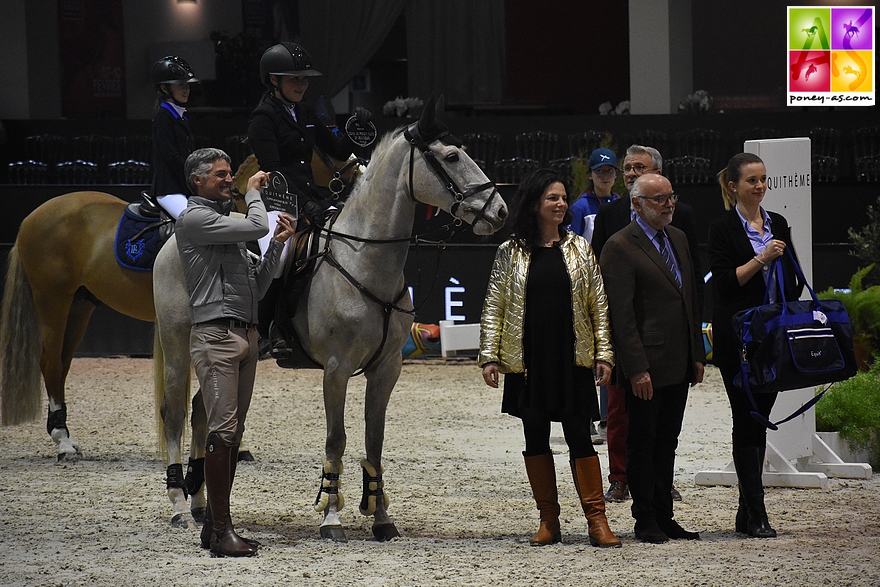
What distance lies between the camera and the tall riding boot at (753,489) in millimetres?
5055

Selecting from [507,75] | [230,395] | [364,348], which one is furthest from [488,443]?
[507,75]

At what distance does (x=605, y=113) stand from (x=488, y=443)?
789 centimetres

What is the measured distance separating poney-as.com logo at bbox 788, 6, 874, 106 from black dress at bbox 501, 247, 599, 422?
1169cm

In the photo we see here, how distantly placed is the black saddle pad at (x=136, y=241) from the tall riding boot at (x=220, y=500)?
279cm

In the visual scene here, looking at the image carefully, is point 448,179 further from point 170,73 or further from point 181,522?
point 170,73

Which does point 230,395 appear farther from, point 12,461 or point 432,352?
point 432,352

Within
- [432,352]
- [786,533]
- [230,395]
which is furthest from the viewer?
[432,352]

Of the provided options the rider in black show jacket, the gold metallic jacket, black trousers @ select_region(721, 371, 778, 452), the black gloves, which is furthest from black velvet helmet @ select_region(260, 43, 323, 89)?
black trousers @ select_region(721, 371, 778, 452)

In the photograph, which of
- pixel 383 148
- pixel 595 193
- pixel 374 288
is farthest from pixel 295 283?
pixel 595 193

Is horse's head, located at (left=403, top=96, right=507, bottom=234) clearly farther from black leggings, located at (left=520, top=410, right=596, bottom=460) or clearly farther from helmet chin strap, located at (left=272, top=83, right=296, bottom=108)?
helmet chin strap, located at (left=272, top=83, right=296, bottom=108)

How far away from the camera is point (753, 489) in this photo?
5059 millimetres

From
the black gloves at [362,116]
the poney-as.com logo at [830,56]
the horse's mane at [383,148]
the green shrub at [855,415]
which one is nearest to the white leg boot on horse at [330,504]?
the horse's mane at [383,148]

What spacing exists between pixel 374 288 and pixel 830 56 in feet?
→ 40.1

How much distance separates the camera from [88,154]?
14.5 meters
